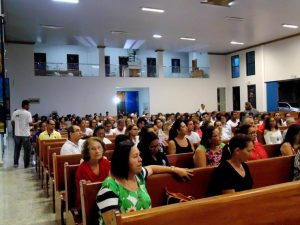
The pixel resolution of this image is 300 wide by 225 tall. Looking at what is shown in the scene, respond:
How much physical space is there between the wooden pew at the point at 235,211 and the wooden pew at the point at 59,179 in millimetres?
2174

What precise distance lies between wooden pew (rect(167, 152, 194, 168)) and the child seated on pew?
1065 mm

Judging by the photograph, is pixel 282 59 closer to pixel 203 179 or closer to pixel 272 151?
pixel 272 151

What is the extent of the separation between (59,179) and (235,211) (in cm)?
259

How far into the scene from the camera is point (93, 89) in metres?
15.6

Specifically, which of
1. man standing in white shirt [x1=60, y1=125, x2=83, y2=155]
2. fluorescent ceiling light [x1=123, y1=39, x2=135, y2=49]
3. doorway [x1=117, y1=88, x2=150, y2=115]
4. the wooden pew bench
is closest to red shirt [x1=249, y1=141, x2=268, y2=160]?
the wooden pew bench

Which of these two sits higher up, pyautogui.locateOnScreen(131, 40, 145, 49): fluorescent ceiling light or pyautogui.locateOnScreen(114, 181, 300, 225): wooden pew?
pyautogui.locateOnScreen(131, 40, 145, 49): fluorescent ceiling light

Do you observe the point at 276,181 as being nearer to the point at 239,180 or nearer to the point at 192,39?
the point at 239,180

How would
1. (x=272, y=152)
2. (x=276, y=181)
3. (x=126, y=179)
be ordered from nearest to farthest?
(x=126, y=179) → (x=276, y=181) → (x=272, y=152)

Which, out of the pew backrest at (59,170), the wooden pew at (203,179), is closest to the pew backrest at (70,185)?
the pew backrest at (59,170)

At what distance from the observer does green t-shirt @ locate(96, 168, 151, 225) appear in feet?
5.53

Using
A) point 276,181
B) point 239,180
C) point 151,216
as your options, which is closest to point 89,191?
point 151,216

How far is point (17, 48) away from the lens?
14.3 metres

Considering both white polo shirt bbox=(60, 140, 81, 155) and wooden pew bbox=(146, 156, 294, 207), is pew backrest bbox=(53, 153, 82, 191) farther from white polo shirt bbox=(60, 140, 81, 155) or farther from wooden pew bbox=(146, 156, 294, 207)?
wooden pew bbox=(146, 156, 294, 207)

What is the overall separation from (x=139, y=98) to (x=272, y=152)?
14.3 meters
